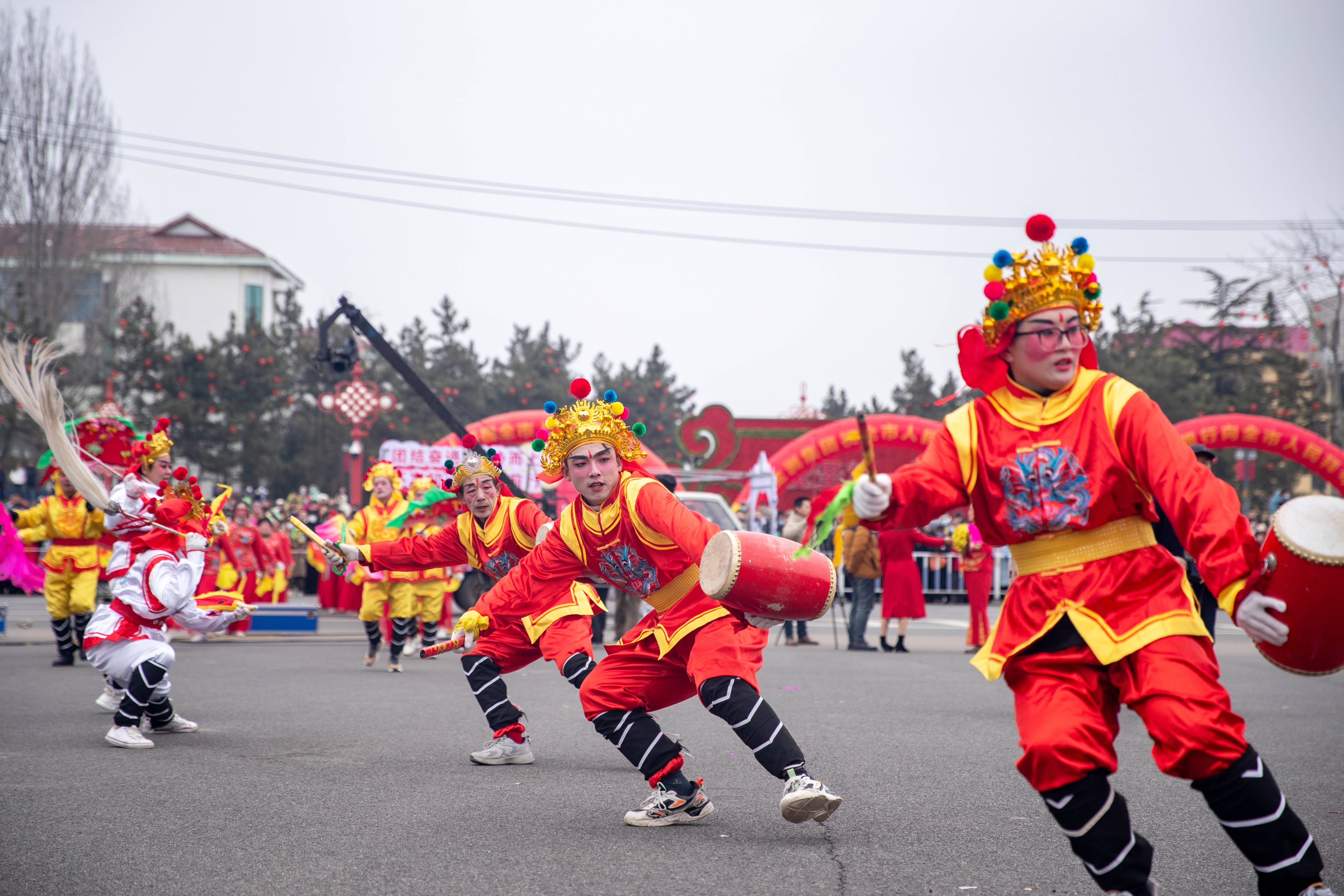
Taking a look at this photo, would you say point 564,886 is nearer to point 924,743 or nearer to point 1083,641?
point 1083,641

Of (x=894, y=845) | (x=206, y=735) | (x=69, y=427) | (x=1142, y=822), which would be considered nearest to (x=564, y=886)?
(x=894, y=845)

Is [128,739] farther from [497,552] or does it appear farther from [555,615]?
[555,615]

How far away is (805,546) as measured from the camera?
343 centimetres

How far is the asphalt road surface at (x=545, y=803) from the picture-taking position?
154 inches

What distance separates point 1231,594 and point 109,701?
7.52 metres

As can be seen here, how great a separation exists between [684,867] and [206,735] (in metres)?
4.13

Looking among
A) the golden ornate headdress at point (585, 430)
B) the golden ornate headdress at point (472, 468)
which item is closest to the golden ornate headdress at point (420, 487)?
the golden ornate headdress at point (472, 468)

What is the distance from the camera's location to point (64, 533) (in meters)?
10.6

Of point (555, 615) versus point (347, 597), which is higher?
point (555, 615)

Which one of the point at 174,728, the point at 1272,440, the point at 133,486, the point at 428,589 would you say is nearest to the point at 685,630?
the point at 133,486

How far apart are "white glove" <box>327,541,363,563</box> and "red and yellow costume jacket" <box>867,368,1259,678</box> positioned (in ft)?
12.4

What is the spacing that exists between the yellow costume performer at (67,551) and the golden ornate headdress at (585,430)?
22.5ft

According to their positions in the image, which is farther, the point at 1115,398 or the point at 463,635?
the point at 463,635

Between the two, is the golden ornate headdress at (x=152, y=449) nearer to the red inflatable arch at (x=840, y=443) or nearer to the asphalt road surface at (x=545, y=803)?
the asphalt road surface at (x=545, y=803)
